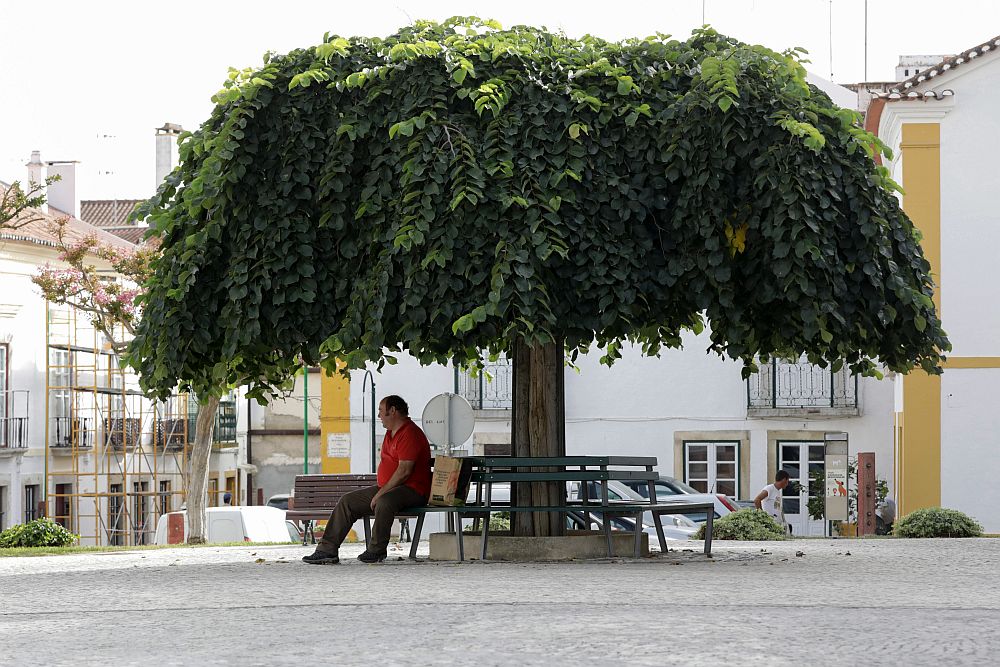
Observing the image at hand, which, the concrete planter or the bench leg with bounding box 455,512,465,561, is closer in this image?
the bench leg with bounding box 455,512,465,561

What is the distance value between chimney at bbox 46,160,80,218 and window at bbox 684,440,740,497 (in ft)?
83.5

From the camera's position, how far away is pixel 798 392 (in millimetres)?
36969

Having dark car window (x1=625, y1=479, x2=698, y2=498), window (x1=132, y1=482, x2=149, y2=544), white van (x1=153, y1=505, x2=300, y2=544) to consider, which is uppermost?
dark car window (x1=625, y1=479, x2=698, y2=498)

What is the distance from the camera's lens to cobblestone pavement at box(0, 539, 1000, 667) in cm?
707

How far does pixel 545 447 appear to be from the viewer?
543 inches

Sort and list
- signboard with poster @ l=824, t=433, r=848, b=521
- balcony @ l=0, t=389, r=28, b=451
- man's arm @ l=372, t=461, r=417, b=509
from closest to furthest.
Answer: man's arm @ l=372, t=461, r=417, b=509 → signboard with poster @ l=824, t=433, r=848, b=521 → balcony @ l=0, t=389, r=28, b=451

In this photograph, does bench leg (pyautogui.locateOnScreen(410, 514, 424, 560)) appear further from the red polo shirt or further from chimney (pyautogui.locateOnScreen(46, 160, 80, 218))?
chimney (pyautogui.locateOnScreen(46, 160, 80, 218))

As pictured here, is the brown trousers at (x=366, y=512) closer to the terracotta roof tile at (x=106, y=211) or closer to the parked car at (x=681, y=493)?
the parked car at (x=681, y=493)

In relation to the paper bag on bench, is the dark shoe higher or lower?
lower

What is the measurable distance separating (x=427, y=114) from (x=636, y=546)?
392 centimetres

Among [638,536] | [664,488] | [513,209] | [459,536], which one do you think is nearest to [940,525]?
[638,536]

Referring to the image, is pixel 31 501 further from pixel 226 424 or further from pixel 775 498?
pixel 775 498

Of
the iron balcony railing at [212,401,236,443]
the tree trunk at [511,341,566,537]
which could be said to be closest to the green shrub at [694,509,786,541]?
the tree trunk at [511,341,566,537]

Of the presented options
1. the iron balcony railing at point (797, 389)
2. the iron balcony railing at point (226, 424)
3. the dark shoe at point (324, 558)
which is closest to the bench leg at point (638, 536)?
the dark shoe at point (324, 558)
